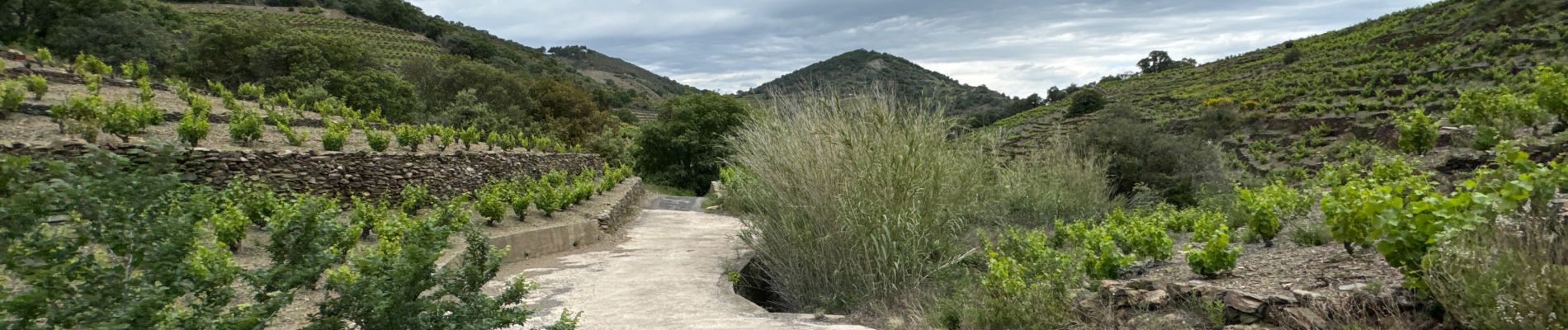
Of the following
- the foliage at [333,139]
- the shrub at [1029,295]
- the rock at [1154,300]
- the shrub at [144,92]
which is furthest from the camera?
the shrub at [144,92]

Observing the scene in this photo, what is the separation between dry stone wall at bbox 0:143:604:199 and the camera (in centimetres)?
923

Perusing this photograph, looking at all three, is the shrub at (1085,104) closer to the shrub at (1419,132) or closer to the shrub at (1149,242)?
the shrub at (1419,132)

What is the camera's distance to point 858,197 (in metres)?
6.44

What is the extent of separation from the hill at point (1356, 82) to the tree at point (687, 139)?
10.4 metres

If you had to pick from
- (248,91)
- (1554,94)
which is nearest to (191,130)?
(248,91)

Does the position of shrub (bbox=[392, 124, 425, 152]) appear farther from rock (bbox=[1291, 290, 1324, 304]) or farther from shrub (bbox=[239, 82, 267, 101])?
rock (bbox=[1291, 290, 1324, 304])

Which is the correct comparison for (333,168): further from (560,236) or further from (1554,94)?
(1554,94)

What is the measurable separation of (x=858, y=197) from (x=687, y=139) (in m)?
23.7

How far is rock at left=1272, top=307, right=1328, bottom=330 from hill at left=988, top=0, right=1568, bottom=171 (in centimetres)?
1322

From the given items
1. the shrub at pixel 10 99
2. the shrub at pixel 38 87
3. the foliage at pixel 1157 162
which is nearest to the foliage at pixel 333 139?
the shrub at pixel 10 99

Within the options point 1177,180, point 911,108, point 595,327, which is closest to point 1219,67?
point 1177,180

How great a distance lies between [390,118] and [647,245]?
59.9 feet

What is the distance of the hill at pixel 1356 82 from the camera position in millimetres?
23328

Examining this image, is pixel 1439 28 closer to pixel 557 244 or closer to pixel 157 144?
pixel 557 244
